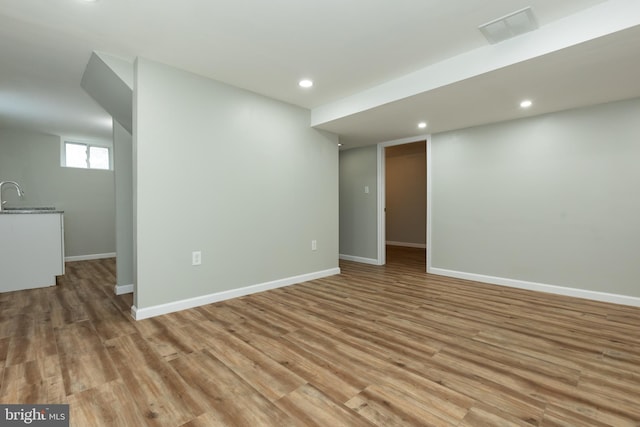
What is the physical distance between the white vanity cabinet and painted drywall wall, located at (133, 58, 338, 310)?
2.20 metres

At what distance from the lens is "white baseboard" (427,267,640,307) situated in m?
3.09

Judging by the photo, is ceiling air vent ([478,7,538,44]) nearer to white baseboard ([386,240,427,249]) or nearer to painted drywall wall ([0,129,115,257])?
white baseboard ([386,240,427,249])

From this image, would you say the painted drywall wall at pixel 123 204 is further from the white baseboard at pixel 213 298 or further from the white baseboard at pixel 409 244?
the white baseboard at pixel 409 244

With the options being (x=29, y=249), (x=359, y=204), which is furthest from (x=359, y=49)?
(x=29, y=249)

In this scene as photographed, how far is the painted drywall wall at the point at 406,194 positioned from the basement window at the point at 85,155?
242 inches

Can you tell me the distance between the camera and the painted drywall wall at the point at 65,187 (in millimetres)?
5168

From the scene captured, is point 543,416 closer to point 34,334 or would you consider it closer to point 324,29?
point 324,29

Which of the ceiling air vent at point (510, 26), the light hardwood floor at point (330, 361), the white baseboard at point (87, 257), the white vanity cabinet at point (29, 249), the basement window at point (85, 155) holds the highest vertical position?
the ceiling air vent at point (510, 26)

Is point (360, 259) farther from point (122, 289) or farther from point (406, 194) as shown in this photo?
point (122, 289)

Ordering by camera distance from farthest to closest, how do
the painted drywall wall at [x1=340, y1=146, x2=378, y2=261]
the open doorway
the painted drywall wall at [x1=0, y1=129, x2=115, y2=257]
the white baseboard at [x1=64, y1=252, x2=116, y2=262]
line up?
1. the open doorway
2. the white baseboard at [x1=64, y1=252, x2=116, y2=262]
3. the painted drywall wall at [x1=340, y1=146, x2=378, y2=261]
4. the painted drywall wall at [x1=0, y1=129, x2=115, y2=257]

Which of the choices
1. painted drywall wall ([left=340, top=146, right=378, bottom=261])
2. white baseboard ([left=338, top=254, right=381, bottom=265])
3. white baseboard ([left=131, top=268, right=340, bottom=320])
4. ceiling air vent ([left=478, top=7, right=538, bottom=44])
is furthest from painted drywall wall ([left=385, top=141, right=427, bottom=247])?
ceiling air vent ([left=478, top=7, right=538, bottom=44])

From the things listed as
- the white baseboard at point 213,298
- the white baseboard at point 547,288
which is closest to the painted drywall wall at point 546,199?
the white baseboard at point 547,288

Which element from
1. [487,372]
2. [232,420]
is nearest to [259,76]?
[232,420]

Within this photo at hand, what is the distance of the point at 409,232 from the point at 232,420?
666 cm
